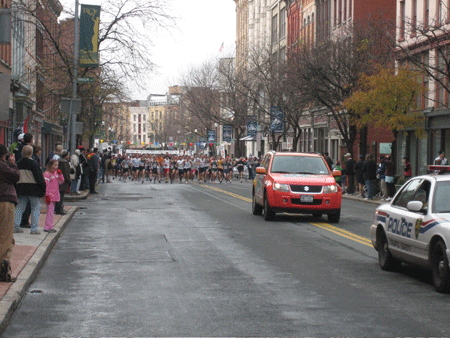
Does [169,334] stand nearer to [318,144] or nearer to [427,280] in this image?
[427,280]

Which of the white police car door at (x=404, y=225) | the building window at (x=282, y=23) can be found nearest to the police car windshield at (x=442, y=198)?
the white police car door at (x=404, y=225)

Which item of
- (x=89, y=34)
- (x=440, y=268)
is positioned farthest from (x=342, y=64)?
(x=440, y=268)

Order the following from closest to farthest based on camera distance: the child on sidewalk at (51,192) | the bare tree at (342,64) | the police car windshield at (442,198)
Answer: the police car windshield at (442,198)
the child on sidewalk at (51,192)
the bare tree at (342,64)

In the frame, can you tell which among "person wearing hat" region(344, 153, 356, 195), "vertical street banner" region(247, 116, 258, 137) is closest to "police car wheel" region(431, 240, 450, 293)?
"person wearing hat" region(344, 153, 356, 195)

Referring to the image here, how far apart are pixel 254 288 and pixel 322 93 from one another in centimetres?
3051

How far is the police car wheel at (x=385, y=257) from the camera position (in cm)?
1148

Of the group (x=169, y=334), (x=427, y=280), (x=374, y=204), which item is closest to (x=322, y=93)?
(x=374, y=204)

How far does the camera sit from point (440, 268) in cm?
960

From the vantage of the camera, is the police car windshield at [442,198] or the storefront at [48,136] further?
the storefront at [48,136]

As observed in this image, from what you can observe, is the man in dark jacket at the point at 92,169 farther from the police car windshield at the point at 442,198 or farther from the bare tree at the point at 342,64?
the police car windshield at the point at 442,198

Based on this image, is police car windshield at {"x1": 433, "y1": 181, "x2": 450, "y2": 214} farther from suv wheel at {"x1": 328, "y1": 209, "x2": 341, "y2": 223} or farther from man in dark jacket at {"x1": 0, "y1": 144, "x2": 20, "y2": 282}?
suv wheel at {"x1": 328, "y1": 209, "x2": 341, "y2": 223}

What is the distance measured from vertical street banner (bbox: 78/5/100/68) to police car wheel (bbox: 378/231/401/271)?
65.7 feet

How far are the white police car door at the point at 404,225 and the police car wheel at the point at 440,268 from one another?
1.41 ft

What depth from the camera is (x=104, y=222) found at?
19.9 m
